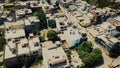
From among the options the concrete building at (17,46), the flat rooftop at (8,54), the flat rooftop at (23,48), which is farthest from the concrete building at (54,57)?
the flat rooftop at (8,54)

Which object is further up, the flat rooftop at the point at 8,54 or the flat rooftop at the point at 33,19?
the flat rooftop at the point at 33,19

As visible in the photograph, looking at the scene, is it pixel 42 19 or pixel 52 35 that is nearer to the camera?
pixel 52 35

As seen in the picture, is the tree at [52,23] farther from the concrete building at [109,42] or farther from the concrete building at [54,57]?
the concrete building at [109,42]

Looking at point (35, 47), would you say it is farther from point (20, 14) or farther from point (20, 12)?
point (20, 12)

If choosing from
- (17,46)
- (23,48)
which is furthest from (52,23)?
(17,46)

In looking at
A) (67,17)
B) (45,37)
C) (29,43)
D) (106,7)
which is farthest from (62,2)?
(29,43)

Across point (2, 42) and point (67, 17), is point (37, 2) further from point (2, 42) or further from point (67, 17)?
point (2, 42)

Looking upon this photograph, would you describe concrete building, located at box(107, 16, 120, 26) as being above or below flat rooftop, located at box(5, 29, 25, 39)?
above

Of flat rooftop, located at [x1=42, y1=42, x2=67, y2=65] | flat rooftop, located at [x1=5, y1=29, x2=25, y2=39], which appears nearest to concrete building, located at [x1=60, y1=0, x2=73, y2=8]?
flat rooftop, located at [x1=5, y1=29, x2=25, y2=39]

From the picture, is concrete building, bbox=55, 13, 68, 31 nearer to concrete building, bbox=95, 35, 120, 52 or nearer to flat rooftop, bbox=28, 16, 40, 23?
flat rooftop, bbox=28, 16, 40, 23
